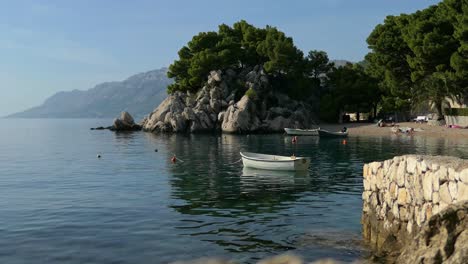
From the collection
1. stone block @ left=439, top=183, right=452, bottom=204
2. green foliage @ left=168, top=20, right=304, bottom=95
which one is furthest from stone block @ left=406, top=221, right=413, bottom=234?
green foliage @ left=168, top=20, right=304, bottom=95

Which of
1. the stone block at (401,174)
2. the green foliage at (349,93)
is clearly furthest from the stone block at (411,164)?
the green foliage at (349,93)

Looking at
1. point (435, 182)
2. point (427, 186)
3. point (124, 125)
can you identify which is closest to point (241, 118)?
point (124, 125)

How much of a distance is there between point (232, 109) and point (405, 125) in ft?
132

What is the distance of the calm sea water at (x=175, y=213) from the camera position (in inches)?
783

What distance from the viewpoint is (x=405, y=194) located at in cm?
1694

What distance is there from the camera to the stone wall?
14289mm

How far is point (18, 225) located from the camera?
2481 centimetres

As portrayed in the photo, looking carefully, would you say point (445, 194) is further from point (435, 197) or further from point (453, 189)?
point (435, 197)

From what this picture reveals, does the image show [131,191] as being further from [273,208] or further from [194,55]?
[194,55]

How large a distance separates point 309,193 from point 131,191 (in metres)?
13.4

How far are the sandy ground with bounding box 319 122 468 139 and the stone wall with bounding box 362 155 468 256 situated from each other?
71197 millimetres

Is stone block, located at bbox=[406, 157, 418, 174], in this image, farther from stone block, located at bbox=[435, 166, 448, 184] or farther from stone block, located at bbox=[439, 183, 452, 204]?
stone block, located at bbox=[439, 183, 452, 204]

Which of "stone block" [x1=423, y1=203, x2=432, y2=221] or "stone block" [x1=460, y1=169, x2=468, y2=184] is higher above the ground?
"stone block" [x1=460, y1=169, x2=468, y2=184]

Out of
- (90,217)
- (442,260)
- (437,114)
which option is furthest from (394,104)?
(442,260)
